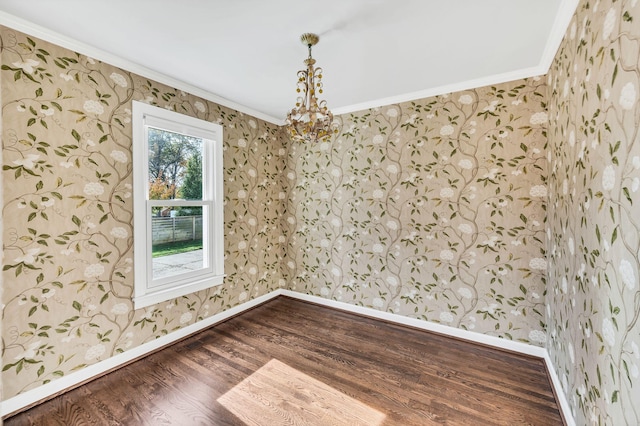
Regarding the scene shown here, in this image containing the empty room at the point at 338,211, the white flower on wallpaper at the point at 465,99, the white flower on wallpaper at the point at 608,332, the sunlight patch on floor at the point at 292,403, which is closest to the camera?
the white flower on wallpaper at the point at 608,332

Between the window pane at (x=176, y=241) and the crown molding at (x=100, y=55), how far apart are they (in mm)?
1202

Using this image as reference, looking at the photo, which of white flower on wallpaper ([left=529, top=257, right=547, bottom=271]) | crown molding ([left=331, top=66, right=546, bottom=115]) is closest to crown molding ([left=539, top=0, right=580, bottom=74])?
crown molding ([left=331, top=66, right=546, bottom=115])

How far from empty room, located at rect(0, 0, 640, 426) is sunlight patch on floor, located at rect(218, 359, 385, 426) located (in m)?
0.02

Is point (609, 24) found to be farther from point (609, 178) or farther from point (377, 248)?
point (377, 248)

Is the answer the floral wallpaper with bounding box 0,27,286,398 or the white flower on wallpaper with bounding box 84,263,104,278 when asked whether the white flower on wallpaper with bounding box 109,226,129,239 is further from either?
the white flower on wallpaper with bounding box 84,263,104,278

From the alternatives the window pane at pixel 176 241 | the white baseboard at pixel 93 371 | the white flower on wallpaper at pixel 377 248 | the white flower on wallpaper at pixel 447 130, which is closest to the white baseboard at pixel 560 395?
the white flower on wallpaper at pixel 377 248

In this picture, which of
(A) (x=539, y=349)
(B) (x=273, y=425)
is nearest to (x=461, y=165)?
(A) (x=539, y=349)

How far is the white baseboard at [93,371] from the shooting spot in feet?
5.78

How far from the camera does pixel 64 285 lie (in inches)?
77.1

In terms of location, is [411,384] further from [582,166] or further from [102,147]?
[102,147]

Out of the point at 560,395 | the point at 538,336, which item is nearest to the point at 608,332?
the point at 560,395

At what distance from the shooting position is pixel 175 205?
8.78 ft

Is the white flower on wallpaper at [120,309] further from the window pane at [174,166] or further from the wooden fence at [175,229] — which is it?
the window pane at [174,166]

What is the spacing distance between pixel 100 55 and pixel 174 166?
1.01 m
